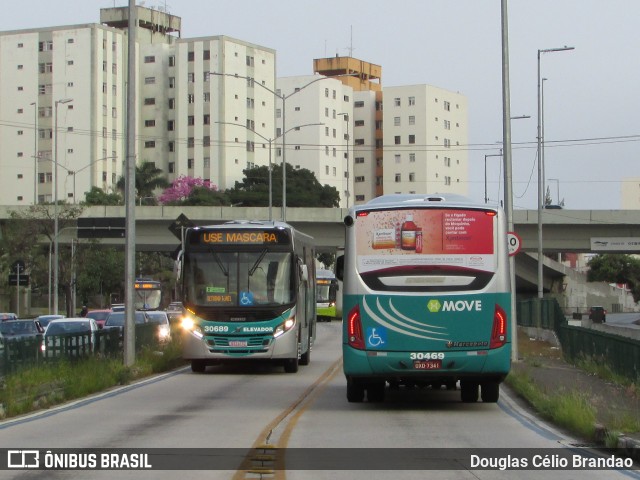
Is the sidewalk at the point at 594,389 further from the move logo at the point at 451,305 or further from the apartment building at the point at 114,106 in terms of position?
the apartment building at the point at 114,106

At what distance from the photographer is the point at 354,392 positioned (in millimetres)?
18453

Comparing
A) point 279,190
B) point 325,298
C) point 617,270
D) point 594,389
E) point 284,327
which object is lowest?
point 325,298

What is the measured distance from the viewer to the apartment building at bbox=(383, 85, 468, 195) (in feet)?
468

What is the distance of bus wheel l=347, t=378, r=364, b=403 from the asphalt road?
135 millimetres

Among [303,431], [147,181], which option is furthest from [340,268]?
[147,181]

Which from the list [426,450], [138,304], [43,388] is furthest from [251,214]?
[426,450]

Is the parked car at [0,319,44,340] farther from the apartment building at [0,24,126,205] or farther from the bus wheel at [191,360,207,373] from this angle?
the apartment building at [0,24,126,205]

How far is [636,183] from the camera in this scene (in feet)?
553

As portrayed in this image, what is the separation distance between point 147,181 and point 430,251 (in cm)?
11198

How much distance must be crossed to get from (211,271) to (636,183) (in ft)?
499

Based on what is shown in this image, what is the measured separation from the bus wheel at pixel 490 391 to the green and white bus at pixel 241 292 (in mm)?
7744

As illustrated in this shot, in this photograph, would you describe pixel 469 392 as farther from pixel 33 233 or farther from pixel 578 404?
pixel 33 233

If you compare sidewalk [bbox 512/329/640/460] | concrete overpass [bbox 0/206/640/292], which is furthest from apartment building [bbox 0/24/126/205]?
sidewalk [bbox 512/329/640/460]

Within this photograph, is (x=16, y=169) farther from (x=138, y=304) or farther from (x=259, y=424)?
(x=259, y=424)
